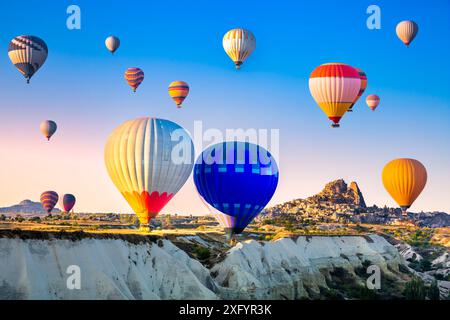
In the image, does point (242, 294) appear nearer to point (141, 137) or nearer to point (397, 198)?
point (141, 137)

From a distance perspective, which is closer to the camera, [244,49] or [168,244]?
[168,244]

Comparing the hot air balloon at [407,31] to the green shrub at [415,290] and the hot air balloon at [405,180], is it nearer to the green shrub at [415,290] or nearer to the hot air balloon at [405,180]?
the hot air balloon at [405,180]

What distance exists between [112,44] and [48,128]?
14466 millimetres

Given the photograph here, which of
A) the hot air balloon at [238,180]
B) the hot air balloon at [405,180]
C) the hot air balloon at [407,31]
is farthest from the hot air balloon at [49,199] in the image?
the hot air balloon at [407,31]

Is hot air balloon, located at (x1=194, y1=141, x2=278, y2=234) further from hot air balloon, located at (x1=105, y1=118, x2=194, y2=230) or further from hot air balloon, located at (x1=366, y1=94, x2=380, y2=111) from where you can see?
hot air balloon, located at (x1=366, y1=94, x2=380, y2=111)

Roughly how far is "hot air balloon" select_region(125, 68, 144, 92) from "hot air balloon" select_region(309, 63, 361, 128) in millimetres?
29551

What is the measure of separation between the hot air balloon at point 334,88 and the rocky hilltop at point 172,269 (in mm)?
17270

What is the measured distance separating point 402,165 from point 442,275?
20.7m

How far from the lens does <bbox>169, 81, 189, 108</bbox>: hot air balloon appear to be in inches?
4099

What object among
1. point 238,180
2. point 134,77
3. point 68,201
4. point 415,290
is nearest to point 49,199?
point 68,201

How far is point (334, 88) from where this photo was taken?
81562 mm
